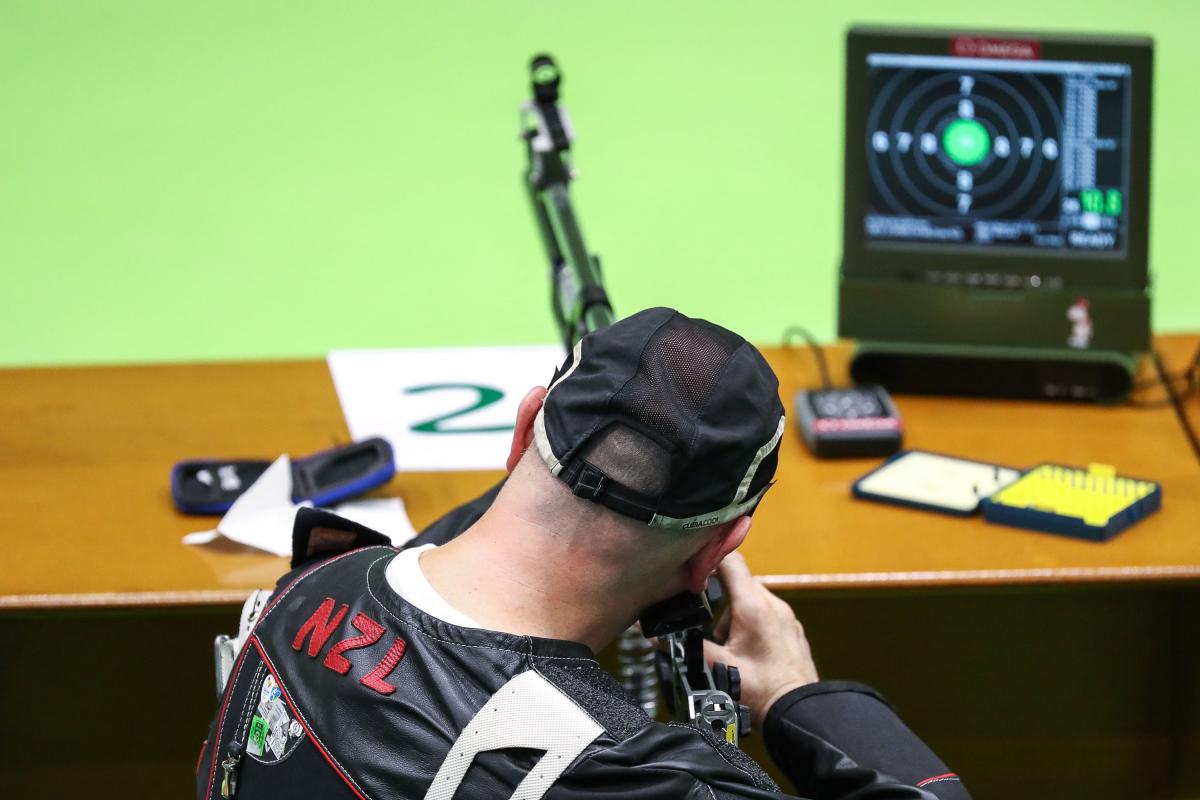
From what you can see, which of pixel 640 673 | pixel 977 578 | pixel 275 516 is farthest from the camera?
pixel 640 673

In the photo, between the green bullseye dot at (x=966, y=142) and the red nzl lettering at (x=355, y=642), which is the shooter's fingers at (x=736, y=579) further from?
the green bullseye dot at (x=966, y=142)

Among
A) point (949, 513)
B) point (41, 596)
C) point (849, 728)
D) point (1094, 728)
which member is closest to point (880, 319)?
point (949, 513)

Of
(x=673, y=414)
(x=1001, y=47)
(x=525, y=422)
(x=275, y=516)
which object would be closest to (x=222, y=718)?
(x=525, y=422)

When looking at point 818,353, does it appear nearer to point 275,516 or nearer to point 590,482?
point 275,516

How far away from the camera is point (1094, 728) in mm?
2271

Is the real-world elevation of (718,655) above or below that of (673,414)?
below

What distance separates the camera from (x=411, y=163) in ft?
12.3

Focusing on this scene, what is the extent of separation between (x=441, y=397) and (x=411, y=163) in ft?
5.10

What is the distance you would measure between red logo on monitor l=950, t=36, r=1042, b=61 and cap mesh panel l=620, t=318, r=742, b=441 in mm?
1150

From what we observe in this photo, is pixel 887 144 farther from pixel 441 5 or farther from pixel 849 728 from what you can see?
pixel 441 5

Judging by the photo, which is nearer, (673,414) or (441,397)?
(673,414)

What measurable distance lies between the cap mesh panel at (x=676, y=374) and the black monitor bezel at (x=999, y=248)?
1105 millimetres

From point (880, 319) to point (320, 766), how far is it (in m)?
1.32

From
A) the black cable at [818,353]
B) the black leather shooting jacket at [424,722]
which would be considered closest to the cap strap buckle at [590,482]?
the black leather shooting jacket at [424,722]
